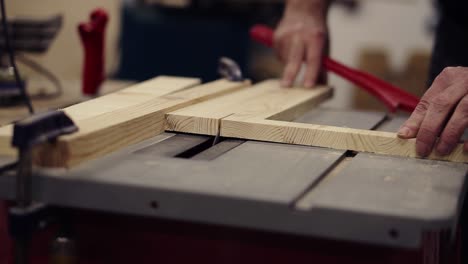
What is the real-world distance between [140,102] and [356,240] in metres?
0.53

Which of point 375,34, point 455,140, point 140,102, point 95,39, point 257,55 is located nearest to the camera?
point 455,140

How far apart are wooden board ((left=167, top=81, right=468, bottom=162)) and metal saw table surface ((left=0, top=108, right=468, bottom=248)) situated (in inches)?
1.5

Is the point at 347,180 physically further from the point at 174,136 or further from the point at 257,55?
the point at 257,55

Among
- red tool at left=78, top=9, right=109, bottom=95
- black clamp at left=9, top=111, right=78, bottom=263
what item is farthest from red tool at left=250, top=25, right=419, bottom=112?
black clamp at left=9, top=111, right=78, bottom=263

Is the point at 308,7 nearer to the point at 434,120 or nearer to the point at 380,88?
the point at 380,88

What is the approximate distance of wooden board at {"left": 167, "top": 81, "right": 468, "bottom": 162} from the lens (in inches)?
41.8

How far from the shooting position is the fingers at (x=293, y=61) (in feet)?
5.13

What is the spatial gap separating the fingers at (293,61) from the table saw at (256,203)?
1.74 feet

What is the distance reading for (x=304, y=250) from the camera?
2.81ft

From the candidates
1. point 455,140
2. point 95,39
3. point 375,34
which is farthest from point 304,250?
point 375,34

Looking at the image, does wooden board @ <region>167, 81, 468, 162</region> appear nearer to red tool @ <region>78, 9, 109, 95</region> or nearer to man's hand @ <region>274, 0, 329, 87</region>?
man's hand @ <region>274, 0, 329, 87</region>

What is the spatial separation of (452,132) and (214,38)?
193cm

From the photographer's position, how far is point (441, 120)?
3.43 feet

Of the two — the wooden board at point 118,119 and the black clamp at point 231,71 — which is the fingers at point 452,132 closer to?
the wooden board at point 118,119
